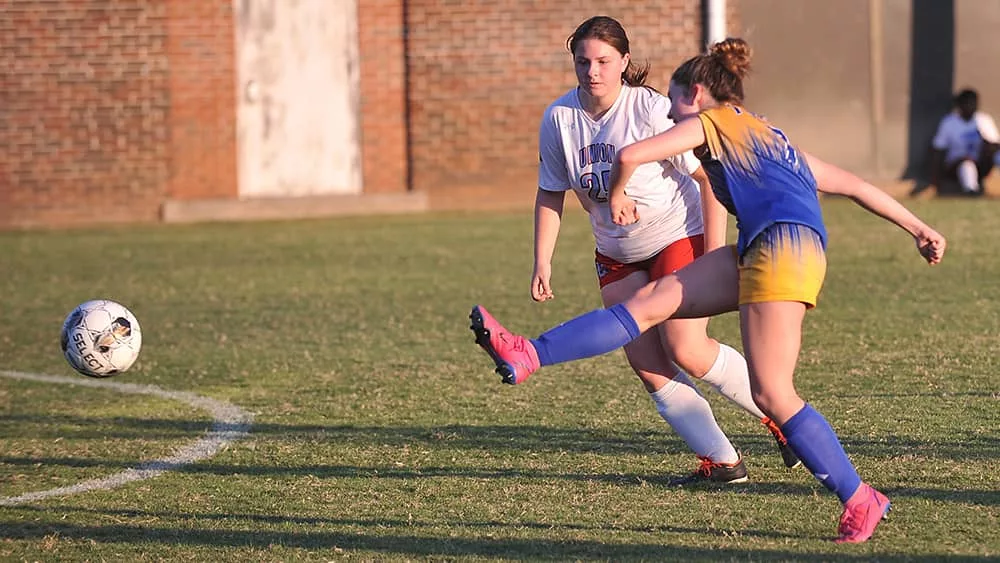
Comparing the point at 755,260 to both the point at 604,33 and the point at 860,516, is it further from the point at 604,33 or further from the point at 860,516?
the point at 604,33

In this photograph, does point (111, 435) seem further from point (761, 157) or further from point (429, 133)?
point (429, 133)

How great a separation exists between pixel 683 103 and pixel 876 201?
0.73 m

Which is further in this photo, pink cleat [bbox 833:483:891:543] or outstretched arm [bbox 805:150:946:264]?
outstretched arm [bbox 805:150:946:264]

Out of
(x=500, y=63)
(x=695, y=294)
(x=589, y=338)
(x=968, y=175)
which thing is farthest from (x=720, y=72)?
(x=968, y=175)

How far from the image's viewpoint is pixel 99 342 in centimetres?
709

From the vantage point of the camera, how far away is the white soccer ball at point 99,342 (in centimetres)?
708

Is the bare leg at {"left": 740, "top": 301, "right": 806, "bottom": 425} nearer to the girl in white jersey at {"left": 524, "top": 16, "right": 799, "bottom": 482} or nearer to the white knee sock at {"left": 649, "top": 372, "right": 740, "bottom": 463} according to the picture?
the girl in white jersey at {"left": 524, "top": 16, "right": 799, "bottom": 482}

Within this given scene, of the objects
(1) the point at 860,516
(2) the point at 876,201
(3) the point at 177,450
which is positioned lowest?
(3) the point at 177,450

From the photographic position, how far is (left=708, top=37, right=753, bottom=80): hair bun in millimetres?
5086

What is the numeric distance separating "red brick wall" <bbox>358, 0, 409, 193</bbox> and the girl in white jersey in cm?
1444

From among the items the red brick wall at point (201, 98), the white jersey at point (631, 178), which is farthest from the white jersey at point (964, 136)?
the white jersey at point (631, 178)

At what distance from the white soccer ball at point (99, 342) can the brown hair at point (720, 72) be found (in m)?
3.30

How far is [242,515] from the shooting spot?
5816mm

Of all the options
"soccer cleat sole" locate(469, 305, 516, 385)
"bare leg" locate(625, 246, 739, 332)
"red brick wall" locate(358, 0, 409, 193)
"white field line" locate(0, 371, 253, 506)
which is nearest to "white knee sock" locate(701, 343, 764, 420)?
"bare leg" locate(625, 246, 739, 332)
